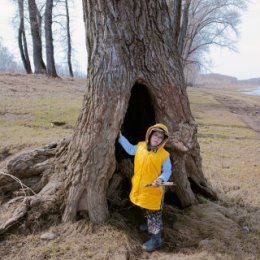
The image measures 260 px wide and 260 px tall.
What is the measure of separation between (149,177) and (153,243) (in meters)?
0.84

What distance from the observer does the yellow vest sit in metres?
3.80

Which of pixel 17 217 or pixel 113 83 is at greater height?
pixel 113 83

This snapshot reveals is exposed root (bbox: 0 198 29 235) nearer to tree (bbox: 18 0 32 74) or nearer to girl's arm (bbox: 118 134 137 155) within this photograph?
girl's arm (bbox: 118 134 137 155)

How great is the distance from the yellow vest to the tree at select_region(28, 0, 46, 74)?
1827 cm

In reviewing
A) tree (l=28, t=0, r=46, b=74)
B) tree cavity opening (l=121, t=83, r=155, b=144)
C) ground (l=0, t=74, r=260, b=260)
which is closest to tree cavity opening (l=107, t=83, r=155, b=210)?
tree cavity opening (l=121, t=83, r=155, b=144)

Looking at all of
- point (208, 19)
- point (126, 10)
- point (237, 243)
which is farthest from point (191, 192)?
point (208, 19)

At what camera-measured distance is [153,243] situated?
3889 millimetres

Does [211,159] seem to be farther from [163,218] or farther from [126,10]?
[126,10]

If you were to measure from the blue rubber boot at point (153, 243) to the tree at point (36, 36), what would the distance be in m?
18.5

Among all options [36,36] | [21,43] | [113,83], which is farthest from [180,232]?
[21,43]

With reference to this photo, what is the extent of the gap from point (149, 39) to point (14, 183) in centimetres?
310

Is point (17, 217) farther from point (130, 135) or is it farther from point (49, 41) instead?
point (49, 41)

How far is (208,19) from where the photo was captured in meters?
27.5

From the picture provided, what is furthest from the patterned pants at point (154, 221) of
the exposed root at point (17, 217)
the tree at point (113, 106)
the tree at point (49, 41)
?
the tree at point (49, 41)
